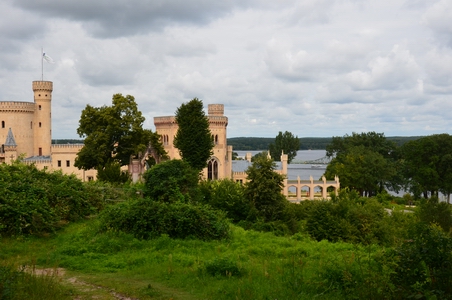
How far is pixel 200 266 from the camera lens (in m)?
11.4

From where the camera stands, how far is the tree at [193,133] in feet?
108

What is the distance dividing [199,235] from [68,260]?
464 cm

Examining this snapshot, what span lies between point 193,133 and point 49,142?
98.1ft

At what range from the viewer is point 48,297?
8.91 metres

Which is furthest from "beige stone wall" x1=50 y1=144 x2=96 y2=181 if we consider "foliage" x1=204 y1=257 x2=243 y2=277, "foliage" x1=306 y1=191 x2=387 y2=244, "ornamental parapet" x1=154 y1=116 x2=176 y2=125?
"foliage" x1=204 y1=257 x2=243 y2=277

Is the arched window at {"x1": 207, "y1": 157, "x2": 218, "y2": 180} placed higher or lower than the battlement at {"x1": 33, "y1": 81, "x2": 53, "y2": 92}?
lower

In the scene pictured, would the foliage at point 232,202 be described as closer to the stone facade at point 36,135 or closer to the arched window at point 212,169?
the arched window at point 212,169

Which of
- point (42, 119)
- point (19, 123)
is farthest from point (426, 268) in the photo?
point (42, 119)

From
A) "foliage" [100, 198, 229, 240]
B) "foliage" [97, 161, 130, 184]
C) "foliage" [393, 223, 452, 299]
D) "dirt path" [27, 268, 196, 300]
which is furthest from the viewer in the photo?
"foliage" [97, 161, 130, 184]

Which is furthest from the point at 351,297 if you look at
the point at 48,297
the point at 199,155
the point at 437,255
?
the point at 199,155

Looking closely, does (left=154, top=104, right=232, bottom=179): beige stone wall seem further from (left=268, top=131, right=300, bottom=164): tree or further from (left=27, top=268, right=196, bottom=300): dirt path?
(left=268, top=131, right=300, bottom=164): tree

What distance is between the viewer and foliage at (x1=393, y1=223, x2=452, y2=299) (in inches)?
290

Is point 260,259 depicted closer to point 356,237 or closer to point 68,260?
point 68,260

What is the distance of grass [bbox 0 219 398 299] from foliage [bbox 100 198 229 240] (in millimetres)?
556
